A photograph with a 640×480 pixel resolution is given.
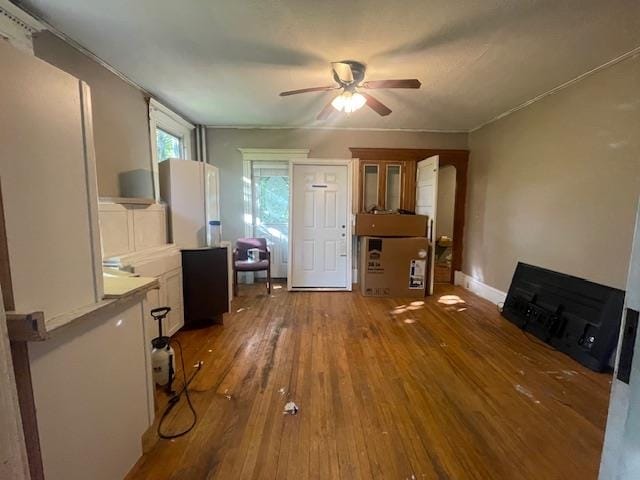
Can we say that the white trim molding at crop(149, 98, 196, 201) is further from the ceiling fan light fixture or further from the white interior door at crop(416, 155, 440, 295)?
the white interior door at crop(416, 155, 440, 295)

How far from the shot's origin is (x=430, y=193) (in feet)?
13.4

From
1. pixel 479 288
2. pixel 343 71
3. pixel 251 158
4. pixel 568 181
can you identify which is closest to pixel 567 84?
pixel 568 181

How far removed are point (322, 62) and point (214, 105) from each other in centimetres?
170

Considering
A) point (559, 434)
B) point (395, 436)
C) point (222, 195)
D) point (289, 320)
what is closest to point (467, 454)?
point (395, 436)

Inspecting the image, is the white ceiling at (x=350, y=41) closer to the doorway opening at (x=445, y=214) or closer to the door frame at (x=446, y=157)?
the door frame at (x=446, y=157)

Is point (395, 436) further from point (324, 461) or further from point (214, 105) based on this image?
point (214, 105)

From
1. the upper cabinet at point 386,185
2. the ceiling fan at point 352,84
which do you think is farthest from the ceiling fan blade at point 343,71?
the upper cabinet at point 386,185

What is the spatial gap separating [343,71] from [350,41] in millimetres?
226

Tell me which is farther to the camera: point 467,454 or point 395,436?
point 395,436

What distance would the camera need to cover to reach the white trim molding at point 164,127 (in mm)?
3145

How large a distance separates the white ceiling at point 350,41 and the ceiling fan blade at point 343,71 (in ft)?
0.29

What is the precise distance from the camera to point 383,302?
3.92 m

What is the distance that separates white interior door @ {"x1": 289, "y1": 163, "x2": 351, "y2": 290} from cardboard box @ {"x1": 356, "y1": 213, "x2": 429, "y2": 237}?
336 mm

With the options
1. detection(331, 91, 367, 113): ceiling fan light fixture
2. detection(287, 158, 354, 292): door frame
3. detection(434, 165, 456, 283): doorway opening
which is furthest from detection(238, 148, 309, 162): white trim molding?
detection(434, 165, 456, 283): doorway opening
